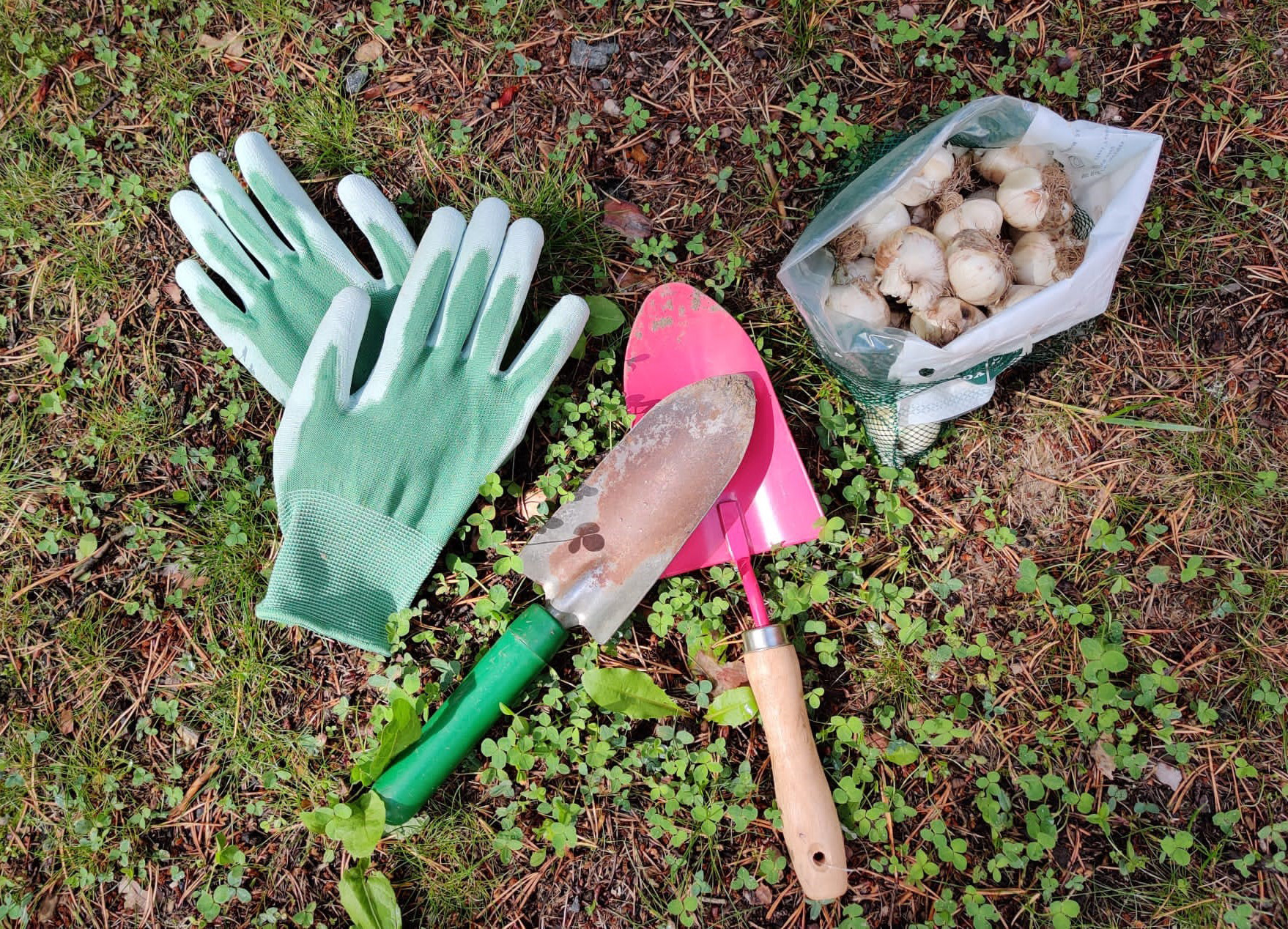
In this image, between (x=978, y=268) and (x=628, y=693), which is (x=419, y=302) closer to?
(x=628, y=693)

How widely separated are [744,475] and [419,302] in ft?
2.90

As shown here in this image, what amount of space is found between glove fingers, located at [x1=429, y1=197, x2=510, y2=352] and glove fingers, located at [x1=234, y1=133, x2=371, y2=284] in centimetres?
26

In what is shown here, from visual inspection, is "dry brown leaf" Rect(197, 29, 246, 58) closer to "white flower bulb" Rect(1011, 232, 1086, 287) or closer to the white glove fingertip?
the white glove fingertip

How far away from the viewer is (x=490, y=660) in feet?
6.25

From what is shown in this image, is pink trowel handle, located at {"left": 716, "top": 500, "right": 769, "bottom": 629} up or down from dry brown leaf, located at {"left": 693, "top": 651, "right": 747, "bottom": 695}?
up

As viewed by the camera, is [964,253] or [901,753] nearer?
[964,253]

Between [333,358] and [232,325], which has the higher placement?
[232,325]

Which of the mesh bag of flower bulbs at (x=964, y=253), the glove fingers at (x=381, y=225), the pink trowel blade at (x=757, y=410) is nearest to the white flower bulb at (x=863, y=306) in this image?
the mesh bag of flower bulbs at (x=964, y=253)

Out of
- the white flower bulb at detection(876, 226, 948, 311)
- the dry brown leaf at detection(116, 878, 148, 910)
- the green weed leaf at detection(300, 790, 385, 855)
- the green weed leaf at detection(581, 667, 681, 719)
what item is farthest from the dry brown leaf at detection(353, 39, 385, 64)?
the dry brown leaf at detection(116, 878, 148, 910)

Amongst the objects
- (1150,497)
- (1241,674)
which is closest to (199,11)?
(1150,497)

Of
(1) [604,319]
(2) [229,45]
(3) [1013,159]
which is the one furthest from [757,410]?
(2) [229,45]

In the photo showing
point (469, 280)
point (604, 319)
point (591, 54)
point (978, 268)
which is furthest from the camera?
point (591, 54)

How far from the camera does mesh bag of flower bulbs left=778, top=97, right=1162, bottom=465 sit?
1.82 meters

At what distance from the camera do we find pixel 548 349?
6.63 feet
